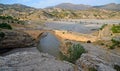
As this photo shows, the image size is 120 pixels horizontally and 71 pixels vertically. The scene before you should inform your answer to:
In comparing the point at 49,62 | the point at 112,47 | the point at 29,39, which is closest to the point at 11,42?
the point at 29,39

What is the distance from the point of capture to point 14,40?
169 feet

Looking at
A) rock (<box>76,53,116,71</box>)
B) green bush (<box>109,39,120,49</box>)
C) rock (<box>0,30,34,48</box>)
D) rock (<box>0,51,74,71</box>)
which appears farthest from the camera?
rock (<box>0,30,34,48</box>)

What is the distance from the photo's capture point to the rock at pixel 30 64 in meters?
16.4

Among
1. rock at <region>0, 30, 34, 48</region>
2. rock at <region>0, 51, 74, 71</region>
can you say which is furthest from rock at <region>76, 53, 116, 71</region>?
rock at <region>0, 30, 34, 48</region>

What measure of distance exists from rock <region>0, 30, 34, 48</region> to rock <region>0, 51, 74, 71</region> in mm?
31370

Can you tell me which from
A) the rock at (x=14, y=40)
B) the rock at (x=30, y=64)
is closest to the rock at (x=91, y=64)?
the rock at (x=30, y=64)

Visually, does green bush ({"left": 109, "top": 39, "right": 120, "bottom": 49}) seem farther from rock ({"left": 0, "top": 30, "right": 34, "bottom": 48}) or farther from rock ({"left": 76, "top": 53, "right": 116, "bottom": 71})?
rock ({"left": 76, "top": 53, "right": 116, "bottom": 71})

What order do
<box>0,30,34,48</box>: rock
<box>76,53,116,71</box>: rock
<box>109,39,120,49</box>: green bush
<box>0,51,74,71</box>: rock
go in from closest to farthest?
<box>0,51,74,71</box>: rock, <box>76,53,116,71</box>: rock, <box>109,39,120,49</box>: green bush, <box>0,30,34,48</box>: rock

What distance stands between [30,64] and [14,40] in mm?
35197

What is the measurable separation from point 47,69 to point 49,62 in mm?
1535

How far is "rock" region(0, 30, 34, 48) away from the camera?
1949 inches

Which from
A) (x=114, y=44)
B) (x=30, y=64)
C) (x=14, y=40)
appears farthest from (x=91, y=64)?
(x=14, y=40)

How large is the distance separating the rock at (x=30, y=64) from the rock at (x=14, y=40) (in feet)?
103

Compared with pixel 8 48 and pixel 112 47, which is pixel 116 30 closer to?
pixel 112 47
